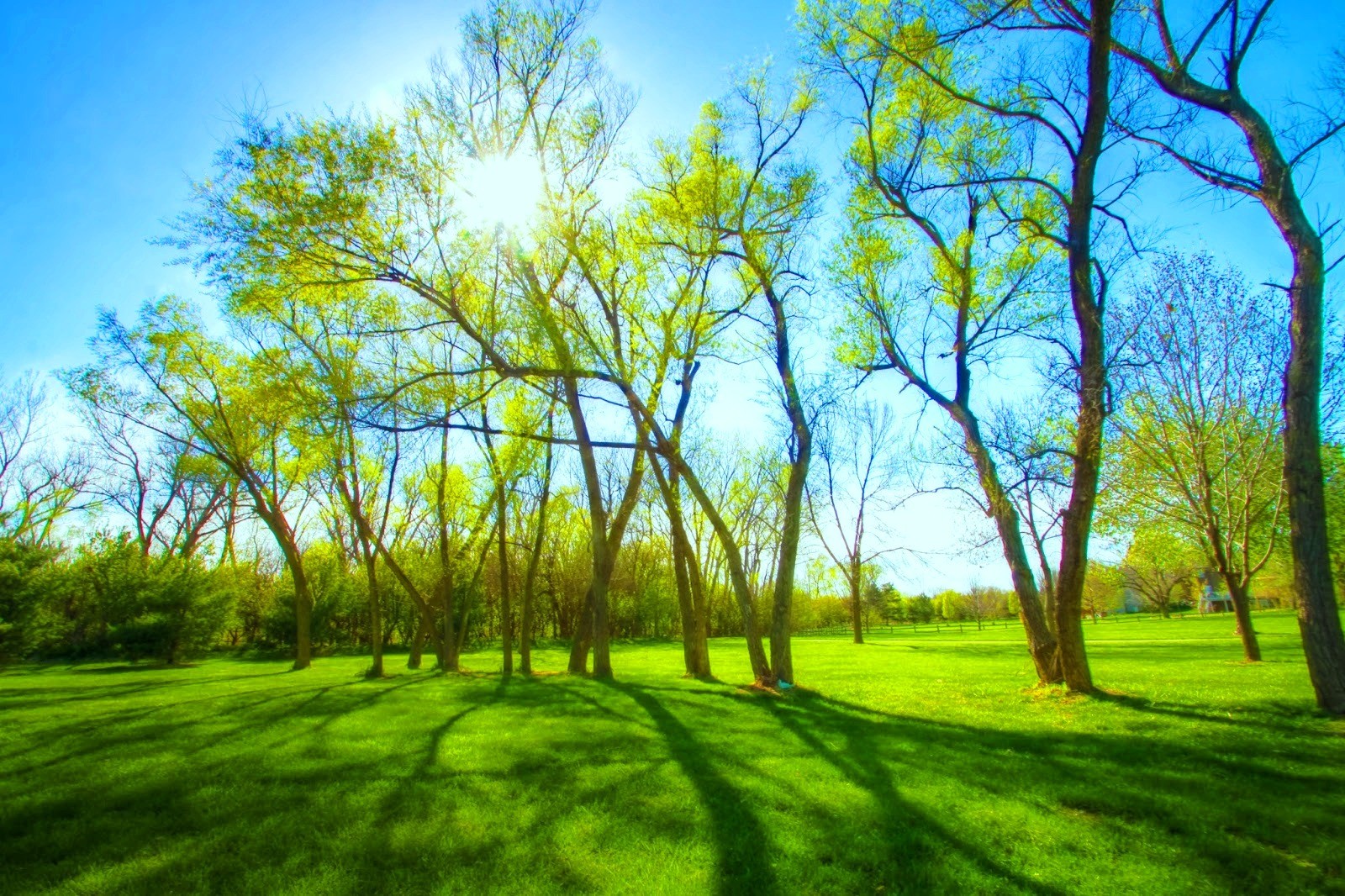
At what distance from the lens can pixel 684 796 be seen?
514cm

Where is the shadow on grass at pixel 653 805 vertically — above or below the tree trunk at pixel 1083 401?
below

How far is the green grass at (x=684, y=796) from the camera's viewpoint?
3.69m

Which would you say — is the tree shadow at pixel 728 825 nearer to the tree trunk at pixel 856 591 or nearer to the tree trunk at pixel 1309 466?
the tree trunk at pixel 1309 466

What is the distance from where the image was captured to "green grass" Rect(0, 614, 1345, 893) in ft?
12.1

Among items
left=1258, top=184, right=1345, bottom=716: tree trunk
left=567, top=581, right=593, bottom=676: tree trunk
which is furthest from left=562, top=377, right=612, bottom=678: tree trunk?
left=1258, top=184, right=1345, bottom=716: tree trunk

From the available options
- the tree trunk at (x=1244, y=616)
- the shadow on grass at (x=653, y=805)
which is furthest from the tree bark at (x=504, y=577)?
the tree trunk at (x=1244, y=616)

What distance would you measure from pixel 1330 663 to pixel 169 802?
11.4m

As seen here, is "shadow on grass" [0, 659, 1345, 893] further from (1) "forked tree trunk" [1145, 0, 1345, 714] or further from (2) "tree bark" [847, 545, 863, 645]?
(2) "tree bark" [847, 545, 863, 645]

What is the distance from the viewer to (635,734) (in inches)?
294

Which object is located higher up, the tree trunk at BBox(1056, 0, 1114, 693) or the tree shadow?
the tree trunk at BBox(1056, 0, 1114, 693)

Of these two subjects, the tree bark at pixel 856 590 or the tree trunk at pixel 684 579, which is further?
the tree bark at pixel 856 590

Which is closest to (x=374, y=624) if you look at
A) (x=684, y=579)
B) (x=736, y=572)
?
(x=684, y=579)

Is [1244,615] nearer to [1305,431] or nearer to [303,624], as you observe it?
[1305,431]

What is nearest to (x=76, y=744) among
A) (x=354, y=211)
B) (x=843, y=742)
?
(x=354, y=211)
